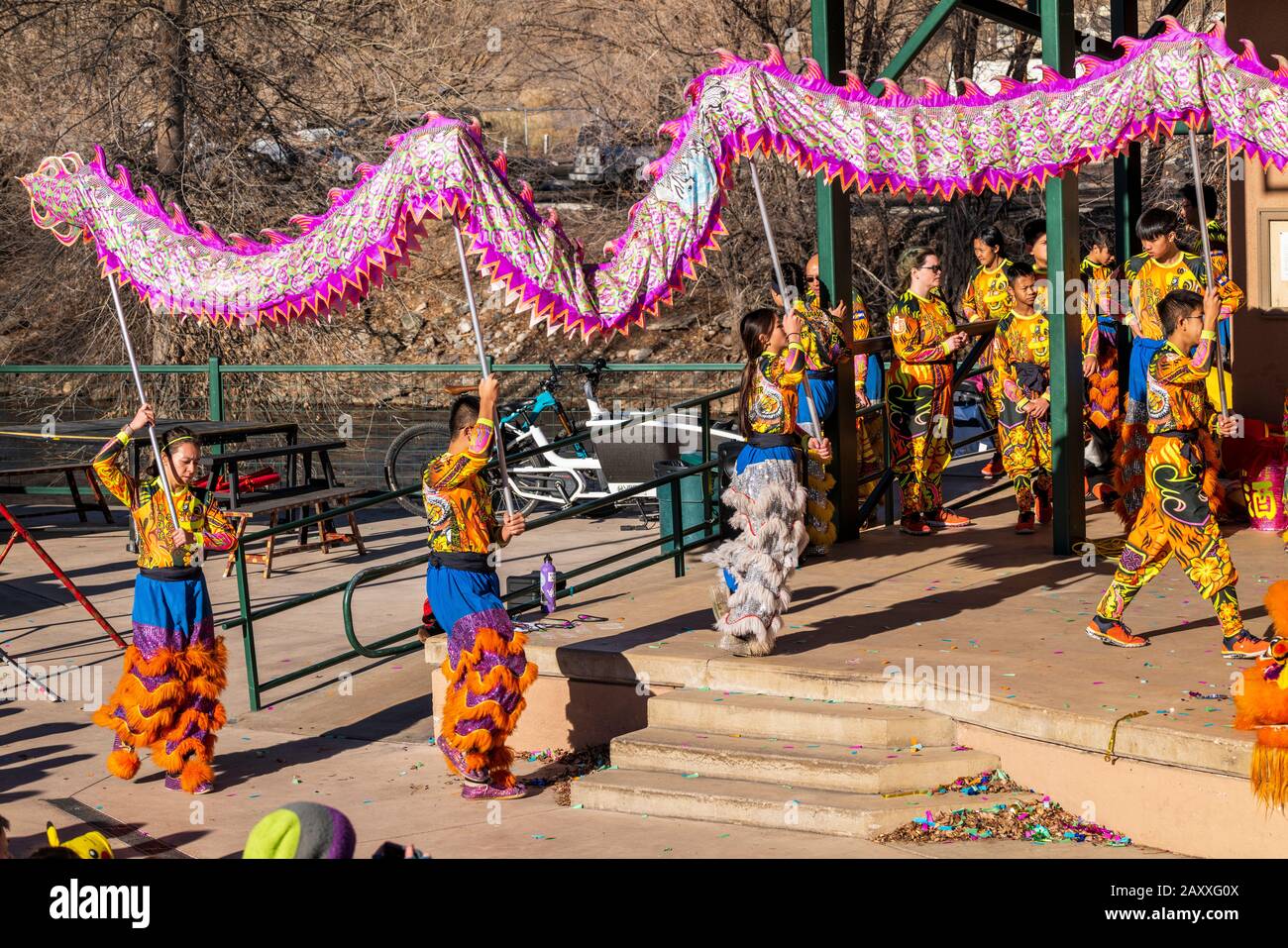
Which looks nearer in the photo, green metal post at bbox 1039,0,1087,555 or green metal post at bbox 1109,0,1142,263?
green metal post at bbox 1039,0,1087,555

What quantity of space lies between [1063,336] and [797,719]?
372 centimetres

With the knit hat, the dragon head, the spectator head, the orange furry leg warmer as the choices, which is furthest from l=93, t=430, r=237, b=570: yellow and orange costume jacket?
the spectator head

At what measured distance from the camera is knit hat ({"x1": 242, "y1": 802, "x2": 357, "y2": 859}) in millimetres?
3424

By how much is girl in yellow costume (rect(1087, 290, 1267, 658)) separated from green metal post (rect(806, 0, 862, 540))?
2.92 meters

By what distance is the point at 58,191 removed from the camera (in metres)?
7.28

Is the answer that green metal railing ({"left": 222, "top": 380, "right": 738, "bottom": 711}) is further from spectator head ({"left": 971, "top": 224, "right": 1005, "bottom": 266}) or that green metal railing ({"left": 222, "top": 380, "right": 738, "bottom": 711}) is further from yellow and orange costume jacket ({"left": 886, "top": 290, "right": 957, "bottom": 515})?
spectator head ({"left": 971, "top": 224, "right": 1005, "bottom": 266})

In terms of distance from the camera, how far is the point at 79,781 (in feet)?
26.2

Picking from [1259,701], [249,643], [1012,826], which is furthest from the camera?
[249,643]

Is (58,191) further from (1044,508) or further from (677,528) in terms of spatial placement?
(1044,508)

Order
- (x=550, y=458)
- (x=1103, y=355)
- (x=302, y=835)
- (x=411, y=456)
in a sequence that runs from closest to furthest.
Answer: (x=302, y=835) < (x=1103, y=355) < (x=550, y=458) < (x=411, y=456)

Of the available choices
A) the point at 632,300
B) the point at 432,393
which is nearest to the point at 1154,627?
the point at 632,300

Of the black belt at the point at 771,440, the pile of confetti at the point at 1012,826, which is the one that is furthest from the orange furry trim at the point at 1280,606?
the black belt at the point at 771,440

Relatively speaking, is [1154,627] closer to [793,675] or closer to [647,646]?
[793,675]

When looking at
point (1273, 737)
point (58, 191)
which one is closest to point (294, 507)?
point (58, 191)
